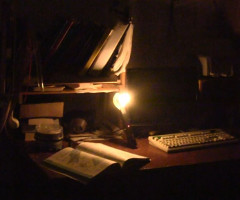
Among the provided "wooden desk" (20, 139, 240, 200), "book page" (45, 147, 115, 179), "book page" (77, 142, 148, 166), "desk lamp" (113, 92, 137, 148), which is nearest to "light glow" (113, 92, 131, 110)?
"desk lamp" (113, 92, 137, 148)

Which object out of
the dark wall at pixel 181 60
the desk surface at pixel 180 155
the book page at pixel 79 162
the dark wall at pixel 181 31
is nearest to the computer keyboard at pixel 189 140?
the desk surface at pixel 180 155

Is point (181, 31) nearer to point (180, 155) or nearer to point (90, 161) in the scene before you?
point (180, 155)

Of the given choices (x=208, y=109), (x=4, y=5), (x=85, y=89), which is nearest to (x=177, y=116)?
(x=208, y=109)

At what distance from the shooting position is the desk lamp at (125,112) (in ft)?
6.75

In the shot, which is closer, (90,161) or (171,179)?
(90,161)

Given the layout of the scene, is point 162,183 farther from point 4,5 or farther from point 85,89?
point 4,5

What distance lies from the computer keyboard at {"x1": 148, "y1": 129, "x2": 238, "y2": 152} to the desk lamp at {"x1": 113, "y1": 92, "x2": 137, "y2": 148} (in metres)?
0.11

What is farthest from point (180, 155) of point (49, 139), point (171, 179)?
point (49, 139)

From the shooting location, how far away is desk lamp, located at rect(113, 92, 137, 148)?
206 centimetres

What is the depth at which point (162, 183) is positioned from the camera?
2145 mm

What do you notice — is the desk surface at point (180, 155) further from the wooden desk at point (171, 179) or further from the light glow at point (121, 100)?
the light glow at point (121, 100)

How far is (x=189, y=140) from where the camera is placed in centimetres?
206

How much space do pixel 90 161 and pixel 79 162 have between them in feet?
0.16

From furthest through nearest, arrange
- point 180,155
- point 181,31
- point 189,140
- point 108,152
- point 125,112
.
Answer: point 181,31
point 125,112
point 189,140
point 180,155
point 108,152
